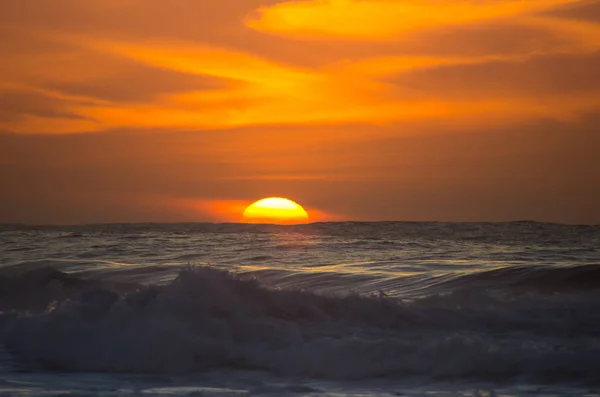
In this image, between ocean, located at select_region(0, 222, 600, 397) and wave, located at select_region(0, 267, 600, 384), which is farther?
wave, located at select_region(0, 267, 600, 384)

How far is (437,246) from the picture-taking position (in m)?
23.3

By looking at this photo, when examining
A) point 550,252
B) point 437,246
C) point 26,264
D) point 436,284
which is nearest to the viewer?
point 436,284

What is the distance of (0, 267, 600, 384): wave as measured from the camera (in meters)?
7.75

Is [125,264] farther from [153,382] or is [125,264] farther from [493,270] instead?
[153,382]

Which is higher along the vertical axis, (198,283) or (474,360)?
(198,283)

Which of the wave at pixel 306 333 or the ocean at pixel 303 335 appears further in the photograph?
the wave at pixel 306 333

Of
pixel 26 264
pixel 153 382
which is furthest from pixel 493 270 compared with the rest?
pixel 26 264

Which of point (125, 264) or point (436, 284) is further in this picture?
point (125, 264)

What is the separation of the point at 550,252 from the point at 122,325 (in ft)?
48.1

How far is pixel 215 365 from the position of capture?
316 inches

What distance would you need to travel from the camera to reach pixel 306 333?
9.07 m

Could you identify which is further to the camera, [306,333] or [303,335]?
[306,333]

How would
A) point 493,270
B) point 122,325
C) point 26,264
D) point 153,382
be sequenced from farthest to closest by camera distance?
point 26,264, point 493,270, point 122,325, point 153,382

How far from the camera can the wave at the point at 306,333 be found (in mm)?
7754
